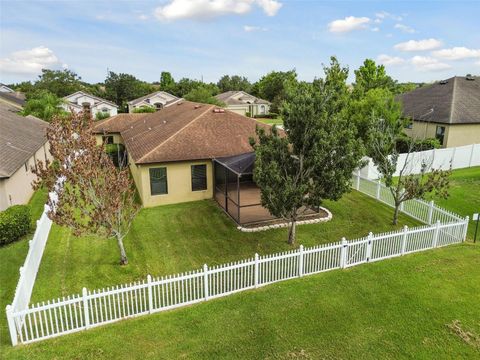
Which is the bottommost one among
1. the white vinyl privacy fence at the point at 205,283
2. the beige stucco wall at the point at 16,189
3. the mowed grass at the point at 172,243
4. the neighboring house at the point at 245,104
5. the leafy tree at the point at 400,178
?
the mowed grass at the point at 172,243

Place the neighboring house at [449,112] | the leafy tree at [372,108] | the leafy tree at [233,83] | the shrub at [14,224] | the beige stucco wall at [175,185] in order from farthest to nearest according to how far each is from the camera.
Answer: the leafy tree at [233,83]
the neighboring house at [449,112]
the leafy tree at [372,108]
the beige stucco wall at [175,185]
the shrub at [14,224]

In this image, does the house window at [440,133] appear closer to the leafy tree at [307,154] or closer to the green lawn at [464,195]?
the green lawn at [464,195]

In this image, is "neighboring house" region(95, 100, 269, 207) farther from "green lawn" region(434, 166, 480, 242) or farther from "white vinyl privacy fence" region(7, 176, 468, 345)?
"green lawn" region(434, 166, 480, 242)

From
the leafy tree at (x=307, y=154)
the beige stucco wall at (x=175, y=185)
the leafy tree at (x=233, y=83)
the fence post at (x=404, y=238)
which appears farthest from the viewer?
the leafy tree at (x=233, y=83)

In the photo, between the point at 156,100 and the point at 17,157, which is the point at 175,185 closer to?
the point at 17,157

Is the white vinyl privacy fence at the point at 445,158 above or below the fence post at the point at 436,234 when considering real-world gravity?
above

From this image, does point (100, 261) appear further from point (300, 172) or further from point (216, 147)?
point (216, 147)

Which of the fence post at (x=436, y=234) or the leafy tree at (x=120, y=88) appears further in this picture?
the leafy tree at (x=120, y=88)

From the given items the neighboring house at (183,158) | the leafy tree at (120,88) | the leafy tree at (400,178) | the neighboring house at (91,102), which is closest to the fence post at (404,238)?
the leafy tree at (400,178)
